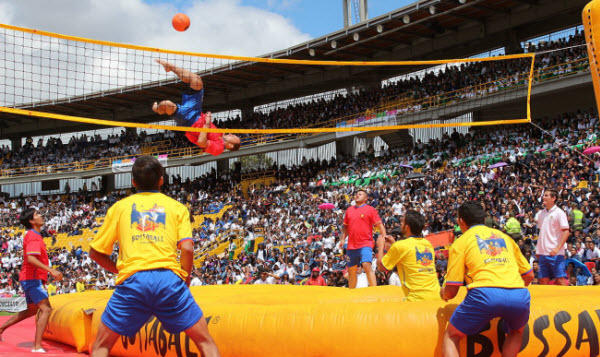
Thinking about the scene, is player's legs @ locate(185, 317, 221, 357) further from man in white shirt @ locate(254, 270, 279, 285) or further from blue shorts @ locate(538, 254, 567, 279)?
man in white shirt @ locate(254, 270, 279, 285)

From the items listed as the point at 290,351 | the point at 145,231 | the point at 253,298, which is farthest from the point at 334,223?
the point at 145,231

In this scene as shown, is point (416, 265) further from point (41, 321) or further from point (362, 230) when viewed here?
point (41, 321)

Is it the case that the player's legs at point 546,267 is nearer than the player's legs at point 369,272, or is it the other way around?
the player's legs at point 546,267

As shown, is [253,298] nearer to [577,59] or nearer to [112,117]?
[577,59]

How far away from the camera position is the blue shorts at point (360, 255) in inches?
295

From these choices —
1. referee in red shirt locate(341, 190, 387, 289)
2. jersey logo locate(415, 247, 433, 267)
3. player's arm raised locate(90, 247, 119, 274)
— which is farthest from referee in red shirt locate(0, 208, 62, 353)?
referee in red shirt locate(341, 190, 387, 289)

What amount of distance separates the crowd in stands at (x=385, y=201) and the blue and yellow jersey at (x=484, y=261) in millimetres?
4274

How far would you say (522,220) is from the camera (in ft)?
39.8

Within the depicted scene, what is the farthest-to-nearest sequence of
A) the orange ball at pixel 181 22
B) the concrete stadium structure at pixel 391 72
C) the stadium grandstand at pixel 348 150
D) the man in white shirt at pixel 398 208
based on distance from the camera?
the concrete stadium structure at pixel 391 72
the man in white shirt at pixel 398 208
the stadium grandstand at pixel 348 150
the orange ball at pixel 181 22

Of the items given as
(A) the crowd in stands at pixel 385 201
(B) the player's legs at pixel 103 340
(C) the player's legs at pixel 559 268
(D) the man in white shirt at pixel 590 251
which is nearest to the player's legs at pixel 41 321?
(B) the player's legs at pixel 103 340

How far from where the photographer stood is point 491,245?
3.87 meters

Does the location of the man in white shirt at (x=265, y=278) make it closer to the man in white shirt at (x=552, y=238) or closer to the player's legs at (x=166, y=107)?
the player's legs at (x=166, y=107)

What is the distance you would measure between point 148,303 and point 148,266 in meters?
0.21

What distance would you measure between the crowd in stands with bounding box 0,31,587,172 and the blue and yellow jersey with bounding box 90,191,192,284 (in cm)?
1233
